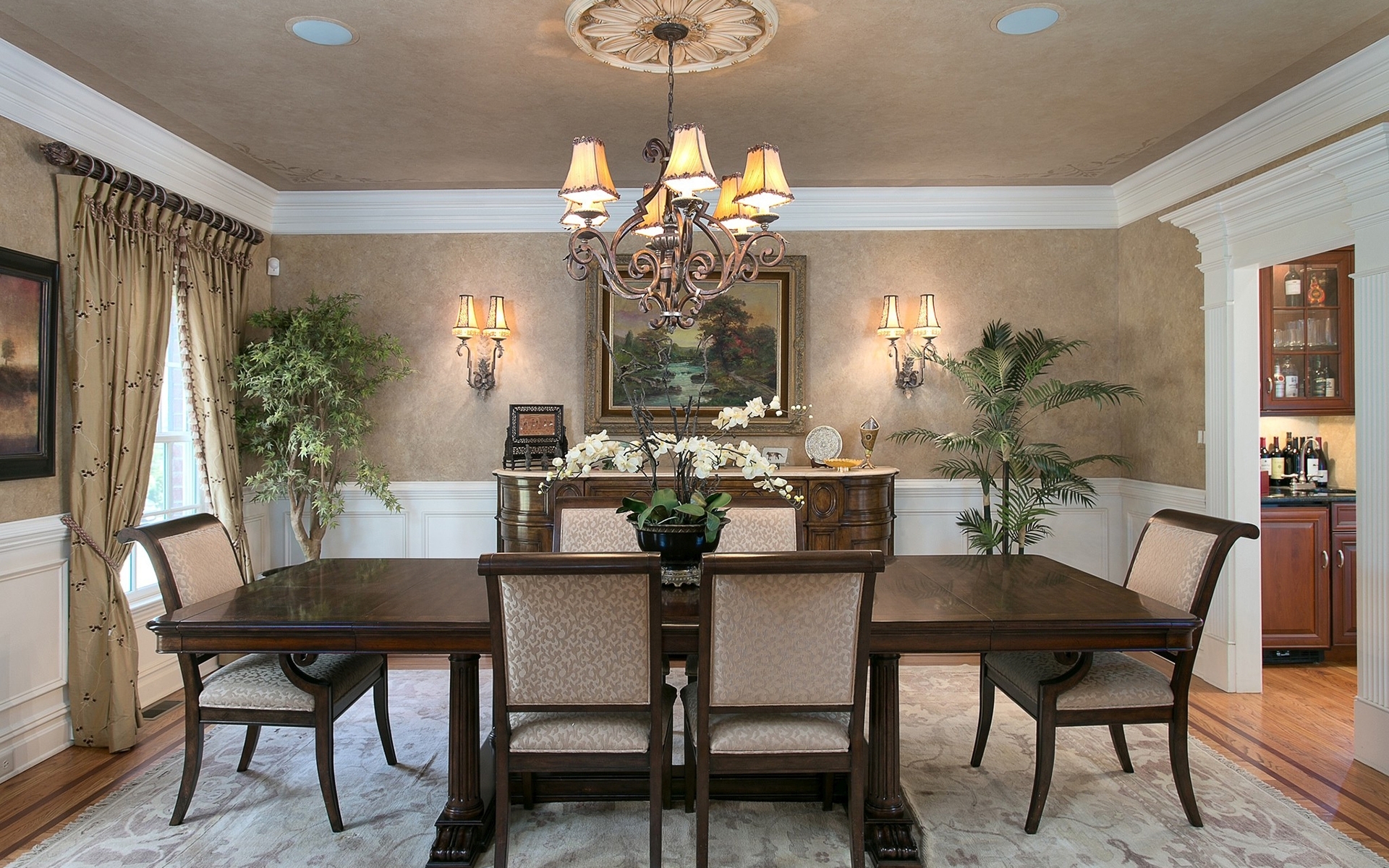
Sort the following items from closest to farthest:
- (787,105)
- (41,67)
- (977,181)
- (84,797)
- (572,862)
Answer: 1. (572,862)
2. (84,797)
3. (41,67)
4. (787,105)
5. (977,181)

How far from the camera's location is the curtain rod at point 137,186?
3408mm

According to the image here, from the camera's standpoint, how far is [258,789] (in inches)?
119

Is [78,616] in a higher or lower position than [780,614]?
lower

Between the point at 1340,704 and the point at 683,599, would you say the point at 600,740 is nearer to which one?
the point at 683,599

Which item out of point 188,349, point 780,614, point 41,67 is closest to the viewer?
point 780,614

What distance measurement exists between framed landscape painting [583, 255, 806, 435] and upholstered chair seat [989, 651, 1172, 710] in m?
2.62

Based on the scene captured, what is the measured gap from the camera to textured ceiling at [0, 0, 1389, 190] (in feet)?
9.61

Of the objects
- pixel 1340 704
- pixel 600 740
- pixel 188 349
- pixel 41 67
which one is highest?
pixel 41 67

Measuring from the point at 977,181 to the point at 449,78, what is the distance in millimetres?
3118

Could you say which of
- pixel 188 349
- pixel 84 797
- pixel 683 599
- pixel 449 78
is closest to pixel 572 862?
pixel 683 599

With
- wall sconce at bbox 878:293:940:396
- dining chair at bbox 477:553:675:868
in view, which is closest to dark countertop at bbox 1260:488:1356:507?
wall sconce at bbox 878:293:940:396

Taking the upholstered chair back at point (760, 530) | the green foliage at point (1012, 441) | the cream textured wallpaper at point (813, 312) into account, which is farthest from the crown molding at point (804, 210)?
the upholstered chair back at point (760, 530)

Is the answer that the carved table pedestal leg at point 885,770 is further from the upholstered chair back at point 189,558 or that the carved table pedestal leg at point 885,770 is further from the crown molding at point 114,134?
the crown molding at point 114,134

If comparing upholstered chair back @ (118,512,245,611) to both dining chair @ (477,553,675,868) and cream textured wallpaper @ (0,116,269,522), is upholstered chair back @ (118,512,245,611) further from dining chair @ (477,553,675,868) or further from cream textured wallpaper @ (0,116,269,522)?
dining chair @ (477,553,675,868)
